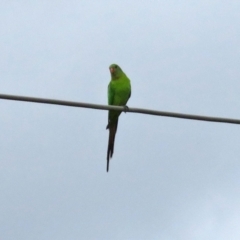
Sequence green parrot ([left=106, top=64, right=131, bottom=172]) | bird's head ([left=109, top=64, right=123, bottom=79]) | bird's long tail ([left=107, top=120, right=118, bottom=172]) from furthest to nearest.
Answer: bird's head ([left=109, top=64, right=123, bottom=79])
green parrot ([left=106, top=64, right=131, bottom=172])
bird's long tail ([left=107, top=120, right=118, bottom=172])

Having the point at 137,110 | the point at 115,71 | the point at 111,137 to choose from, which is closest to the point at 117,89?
the point at 115,71

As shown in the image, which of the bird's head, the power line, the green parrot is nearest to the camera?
the power line

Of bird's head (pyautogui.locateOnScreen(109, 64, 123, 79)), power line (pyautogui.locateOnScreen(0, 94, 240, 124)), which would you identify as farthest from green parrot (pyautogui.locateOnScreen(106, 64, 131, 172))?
power line (pyautogui.locateOnScreen(0, 94, 240, 124))

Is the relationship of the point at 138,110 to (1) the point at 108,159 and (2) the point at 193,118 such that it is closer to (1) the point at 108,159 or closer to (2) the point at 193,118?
(2) the point at 193,118

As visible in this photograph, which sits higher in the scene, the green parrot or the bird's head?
the bird's head

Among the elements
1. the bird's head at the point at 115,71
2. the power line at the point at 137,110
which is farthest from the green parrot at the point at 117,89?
the power line at the point at 137,110

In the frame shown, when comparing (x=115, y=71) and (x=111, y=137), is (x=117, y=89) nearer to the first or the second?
(x=115, y=71)

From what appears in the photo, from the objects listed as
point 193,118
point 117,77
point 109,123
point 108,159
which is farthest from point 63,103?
point 117,77

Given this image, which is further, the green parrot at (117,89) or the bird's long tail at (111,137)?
the green parrot at (117,89)

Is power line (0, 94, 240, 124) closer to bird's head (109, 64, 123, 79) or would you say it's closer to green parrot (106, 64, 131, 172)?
green parrot (106, 64, 131, 172)

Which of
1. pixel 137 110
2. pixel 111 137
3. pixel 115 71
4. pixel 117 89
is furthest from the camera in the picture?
pixel 115 71

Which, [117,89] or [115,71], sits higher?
[115,71]

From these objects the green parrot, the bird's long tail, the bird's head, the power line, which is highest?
the bird's head

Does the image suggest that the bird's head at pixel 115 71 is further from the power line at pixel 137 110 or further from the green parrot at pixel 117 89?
the power line at pixel 137 110
